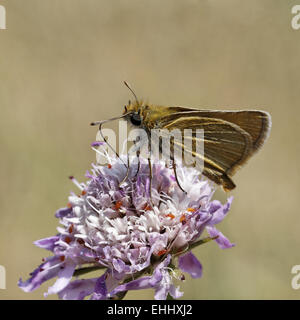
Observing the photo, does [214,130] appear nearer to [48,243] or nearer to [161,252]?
[161,252]

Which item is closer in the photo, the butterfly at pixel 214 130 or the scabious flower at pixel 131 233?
the scabious flower at pixel 131 233

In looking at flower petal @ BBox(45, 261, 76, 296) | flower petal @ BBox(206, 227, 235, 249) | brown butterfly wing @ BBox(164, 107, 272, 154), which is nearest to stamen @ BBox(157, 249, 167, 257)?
flower petal @ BBox(206, 227, 235, 249)

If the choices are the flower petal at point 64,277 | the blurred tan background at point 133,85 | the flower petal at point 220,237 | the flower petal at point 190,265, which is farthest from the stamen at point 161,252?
the blurred tan background at point 133,85

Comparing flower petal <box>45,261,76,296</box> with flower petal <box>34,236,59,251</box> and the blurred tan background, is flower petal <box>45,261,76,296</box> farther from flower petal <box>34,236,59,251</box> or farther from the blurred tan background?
the blurred tan background

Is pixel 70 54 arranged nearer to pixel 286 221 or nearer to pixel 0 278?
pixel 0 278

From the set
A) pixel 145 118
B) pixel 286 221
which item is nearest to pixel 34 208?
pixel 286 221

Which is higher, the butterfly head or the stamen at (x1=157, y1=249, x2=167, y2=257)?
the butterfly head

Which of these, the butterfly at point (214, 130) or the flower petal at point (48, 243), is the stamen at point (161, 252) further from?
the flower petal at point (48, 243)
